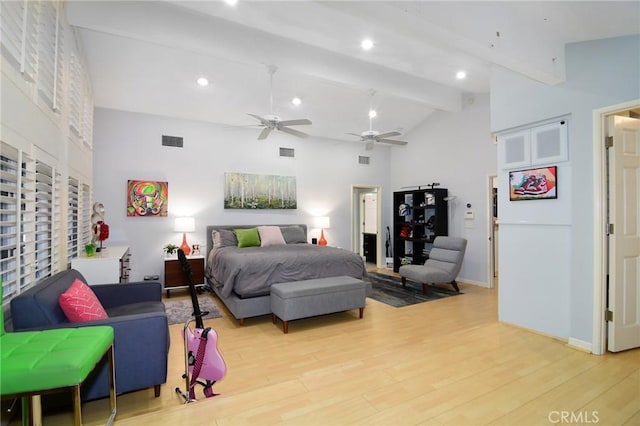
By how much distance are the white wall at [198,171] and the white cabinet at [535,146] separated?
405 cm

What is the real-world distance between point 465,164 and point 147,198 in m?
6.03

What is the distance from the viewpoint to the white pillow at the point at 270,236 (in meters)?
5.72

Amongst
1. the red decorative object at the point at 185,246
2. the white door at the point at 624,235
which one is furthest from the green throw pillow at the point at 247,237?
the white door at the point at 624,235

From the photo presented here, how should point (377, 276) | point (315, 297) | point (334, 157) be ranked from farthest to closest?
point (334, 157) → point (377, 276) → point (315, 297)

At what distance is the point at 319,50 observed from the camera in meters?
4.32

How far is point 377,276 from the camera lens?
675cm

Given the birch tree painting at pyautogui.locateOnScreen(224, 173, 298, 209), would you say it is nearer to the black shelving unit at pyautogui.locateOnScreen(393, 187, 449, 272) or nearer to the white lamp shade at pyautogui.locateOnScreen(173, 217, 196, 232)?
the white lamp shade at pyautogui.locateOnScreen(173, 217, 196, 232)

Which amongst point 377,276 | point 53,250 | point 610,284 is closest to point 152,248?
point 53,250

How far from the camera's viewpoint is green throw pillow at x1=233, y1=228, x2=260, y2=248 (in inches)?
218

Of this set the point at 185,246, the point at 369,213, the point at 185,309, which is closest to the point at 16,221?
the point at 185,309

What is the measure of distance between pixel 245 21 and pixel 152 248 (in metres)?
4.11

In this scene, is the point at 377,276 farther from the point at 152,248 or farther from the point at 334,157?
the point at 152,248

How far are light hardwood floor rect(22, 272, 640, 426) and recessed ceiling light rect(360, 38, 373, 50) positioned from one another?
3.35 metres

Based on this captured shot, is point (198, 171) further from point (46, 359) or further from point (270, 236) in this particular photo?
point (46, 359)
